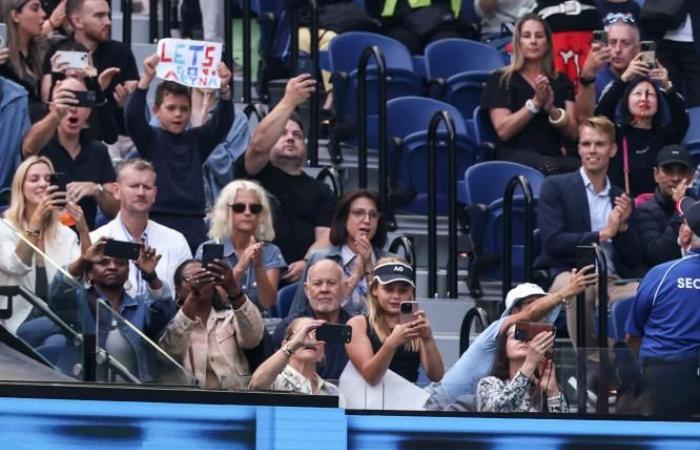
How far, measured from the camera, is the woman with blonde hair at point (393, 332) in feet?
39.7

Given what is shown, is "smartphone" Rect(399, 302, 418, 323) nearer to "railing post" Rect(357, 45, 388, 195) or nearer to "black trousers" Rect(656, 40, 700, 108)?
"railing post" Rect(357, 45, 388, 195)

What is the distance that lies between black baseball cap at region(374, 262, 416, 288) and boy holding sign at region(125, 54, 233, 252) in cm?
185

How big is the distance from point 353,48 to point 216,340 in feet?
16.1

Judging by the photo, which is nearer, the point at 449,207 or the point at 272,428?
the point at 272,428

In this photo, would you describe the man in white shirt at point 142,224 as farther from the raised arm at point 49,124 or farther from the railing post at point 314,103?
the railing post at point 314,103

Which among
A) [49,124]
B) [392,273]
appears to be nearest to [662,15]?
[49,124]

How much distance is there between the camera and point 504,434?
1078 centimetres

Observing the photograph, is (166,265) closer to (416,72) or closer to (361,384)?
(361,384)

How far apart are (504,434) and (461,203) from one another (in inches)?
205

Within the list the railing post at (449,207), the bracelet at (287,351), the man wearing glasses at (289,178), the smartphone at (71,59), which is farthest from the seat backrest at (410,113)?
the bracelet at (287,351)

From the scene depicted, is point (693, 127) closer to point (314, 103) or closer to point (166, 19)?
point (314, 103)

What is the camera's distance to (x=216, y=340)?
1227 cm

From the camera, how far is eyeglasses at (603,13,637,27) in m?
16.7

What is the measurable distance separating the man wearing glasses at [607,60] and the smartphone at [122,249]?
15.7 feet
